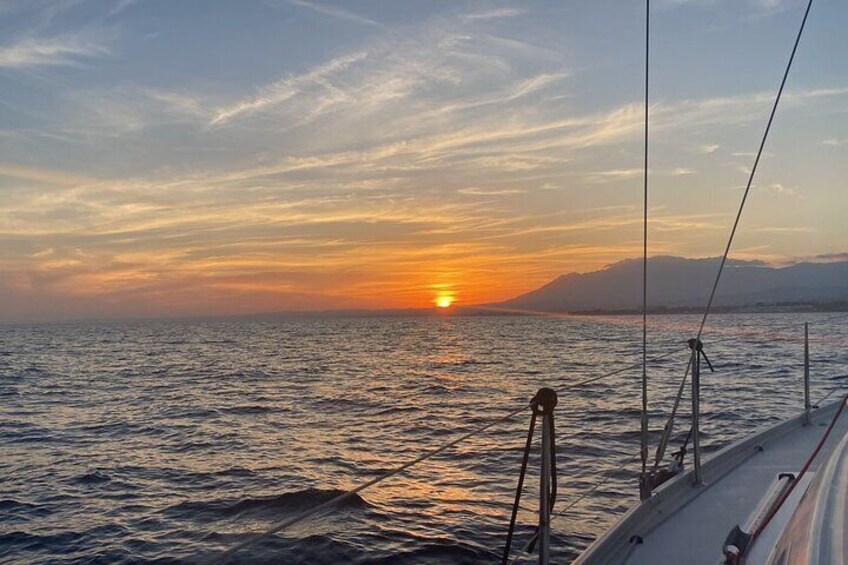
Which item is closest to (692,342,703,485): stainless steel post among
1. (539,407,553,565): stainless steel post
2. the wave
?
(539,407,553,565): stainless steel post

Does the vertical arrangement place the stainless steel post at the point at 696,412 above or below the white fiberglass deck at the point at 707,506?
above

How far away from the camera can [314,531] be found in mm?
9289

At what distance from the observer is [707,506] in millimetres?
4898

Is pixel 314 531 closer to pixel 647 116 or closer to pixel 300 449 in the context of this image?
pixel 300 449

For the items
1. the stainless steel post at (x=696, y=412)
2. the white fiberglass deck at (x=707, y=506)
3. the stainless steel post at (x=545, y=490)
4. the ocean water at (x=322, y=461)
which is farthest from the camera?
the ocean water at (x=322, y=461)

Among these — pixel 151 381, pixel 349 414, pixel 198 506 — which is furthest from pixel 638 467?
pixel 151 381

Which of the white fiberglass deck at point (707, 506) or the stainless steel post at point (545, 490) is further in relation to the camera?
the white fiberglass deck at point (707, 506)

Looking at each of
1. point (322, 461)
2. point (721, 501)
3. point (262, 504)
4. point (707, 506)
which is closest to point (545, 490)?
point (707, 506)

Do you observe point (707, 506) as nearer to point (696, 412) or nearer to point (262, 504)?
point (696, 412)

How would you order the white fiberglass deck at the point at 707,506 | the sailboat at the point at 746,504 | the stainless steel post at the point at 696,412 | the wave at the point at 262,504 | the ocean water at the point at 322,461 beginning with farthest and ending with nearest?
the wave at the point at 262,504
the ocean water at the point at 322,461
the stainless steel post at the point at 696,412
the white fiberglass deck at the point at 707,506
the sailboat at the point at 746,504

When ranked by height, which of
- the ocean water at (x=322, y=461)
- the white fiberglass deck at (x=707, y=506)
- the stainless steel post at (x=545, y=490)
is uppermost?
the stainless steel post at (x=545, y=490)

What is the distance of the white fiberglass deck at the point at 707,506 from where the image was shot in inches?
157

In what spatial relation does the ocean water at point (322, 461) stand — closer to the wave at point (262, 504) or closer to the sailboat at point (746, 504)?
the wave at point (262, 504)

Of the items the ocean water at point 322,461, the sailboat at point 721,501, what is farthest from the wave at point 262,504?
the sailboat at point 721,501
